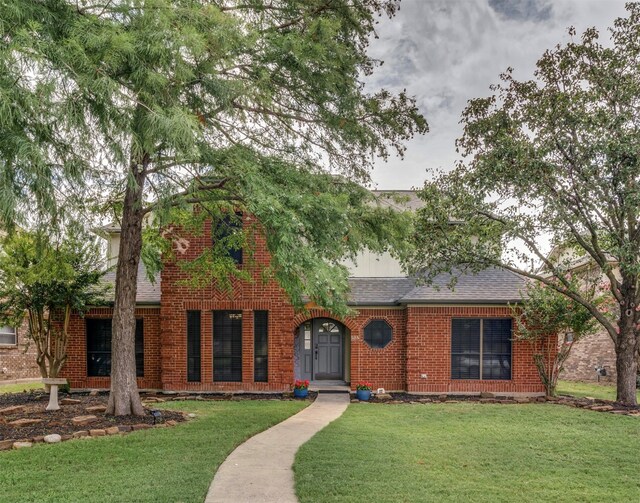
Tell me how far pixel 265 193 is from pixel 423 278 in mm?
7544

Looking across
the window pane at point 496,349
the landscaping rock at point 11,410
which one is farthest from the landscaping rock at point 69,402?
the window pane at point 496,349

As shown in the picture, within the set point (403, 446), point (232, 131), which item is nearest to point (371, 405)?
point (403, 446)

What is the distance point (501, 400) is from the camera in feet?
42.6

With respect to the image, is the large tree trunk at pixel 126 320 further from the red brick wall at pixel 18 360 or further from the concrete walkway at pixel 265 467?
the red brick wall at pixel 18 360

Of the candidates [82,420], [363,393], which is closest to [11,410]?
[82,420]

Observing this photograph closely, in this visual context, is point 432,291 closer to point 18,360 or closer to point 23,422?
point 23,422

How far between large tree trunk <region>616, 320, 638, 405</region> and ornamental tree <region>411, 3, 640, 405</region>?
0.03 metres

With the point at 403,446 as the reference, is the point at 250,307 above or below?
above

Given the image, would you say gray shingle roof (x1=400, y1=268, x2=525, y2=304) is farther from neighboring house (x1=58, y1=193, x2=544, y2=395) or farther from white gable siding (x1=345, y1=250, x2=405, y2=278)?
white gable siding (x1=345, y1=250, x2=405, y2=278)

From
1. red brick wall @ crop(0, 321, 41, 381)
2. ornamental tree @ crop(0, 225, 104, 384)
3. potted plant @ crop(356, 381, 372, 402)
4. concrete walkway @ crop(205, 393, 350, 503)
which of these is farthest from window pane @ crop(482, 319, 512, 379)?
red brick wall @ crop(0, 321, 41, 381)

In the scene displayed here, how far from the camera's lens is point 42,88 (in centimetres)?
571

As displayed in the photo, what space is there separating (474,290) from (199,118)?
9821 mm

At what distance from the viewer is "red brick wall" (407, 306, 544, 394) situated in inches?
548

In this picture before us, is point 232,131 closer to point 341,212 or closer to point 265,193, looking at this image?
point 265,193
